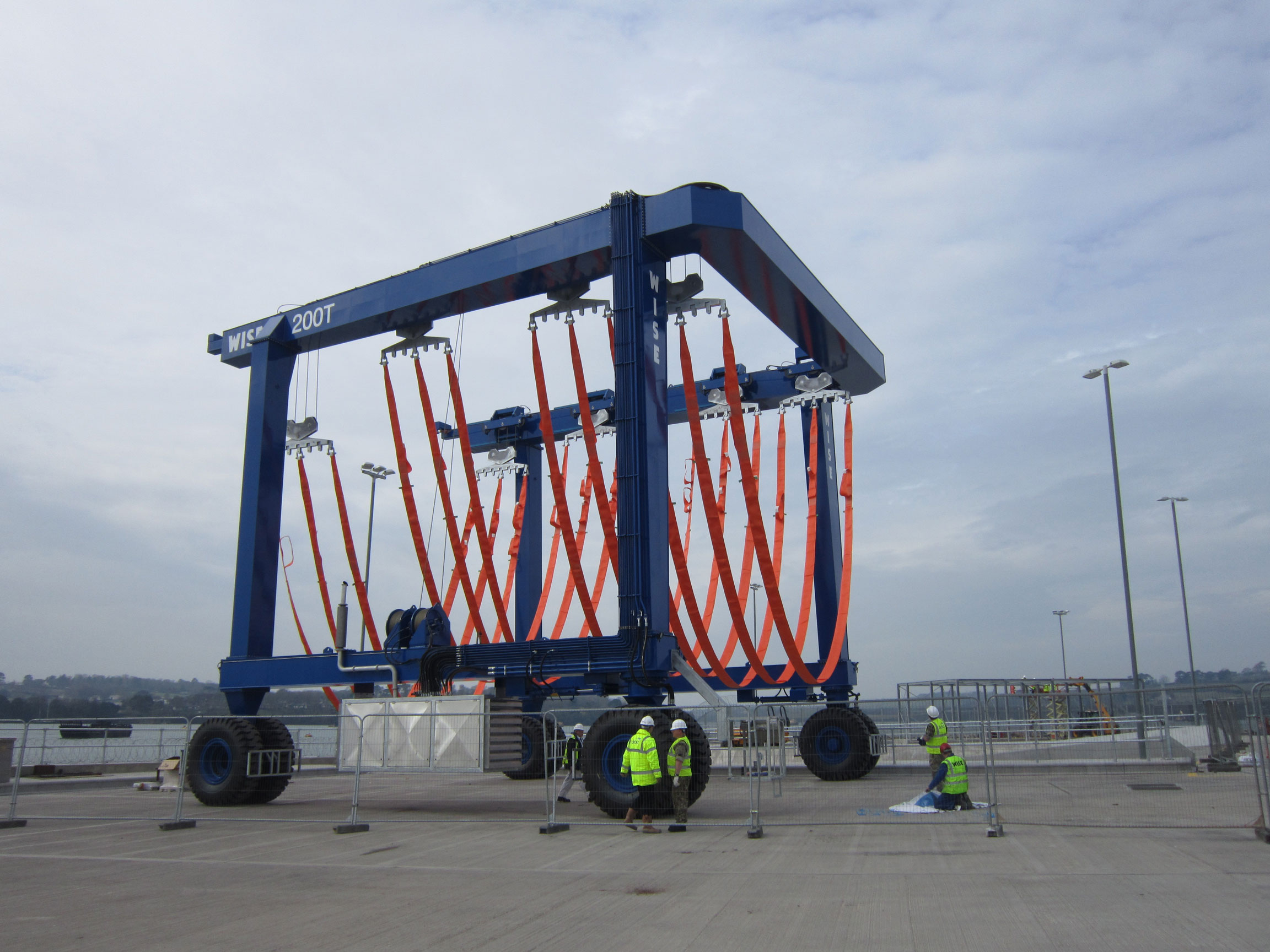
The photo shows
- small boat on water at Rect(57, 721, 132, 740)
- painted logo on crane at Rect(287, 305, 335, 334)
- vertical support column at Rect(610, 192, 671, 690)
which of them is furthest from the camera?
painted logo on crane at Rect(287, 305, 335, 334)

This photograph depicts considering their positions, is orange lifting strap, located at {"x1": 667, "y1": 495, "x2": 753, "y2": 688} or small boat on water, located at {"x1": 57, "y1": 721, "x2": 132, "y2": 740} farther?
small boat on water, located at {"x1": 57, "y1": 721, "x2": 132, "y2": 740}

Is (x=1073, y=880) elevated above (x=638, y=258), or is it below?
below

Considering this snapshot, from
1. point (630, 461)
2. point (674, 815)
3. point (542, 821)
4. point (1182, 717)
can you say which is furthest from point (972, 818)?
point (1182, 717)

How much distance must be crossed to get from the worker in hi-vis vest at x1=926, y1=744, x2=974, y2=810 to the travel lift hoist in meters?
3.50

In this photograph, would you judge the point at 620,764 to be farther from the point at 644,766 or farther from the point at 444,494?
the point at 444,494

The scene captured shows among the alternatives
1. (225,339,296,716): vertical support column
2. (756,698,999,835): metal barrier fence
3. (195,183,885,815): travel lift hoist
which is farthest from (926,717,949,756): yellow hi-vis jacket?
(225,339,296,716): vertical support column

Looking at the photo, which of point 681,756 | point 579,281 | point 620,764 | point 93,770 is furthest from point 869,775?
point 93,770

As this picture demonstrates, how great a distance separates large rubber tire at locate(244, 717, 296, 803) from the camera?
53.5 feet

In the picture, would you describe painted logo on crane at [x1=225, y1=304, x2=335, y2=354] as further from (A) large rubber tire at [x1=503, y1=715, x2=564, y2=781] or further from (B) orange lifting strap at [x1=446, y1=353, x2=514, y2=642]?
(A) large rubber tire at [x1=503, y1=715, x2=564, y2=781]

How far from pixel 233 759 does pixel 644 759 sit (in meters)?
8.06

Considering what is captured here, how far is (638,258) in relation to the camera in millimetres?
15172

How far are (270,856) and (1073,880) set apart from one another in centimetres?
870

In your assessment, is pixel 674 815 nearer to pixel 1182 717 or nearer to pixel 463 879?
pixel 463 879

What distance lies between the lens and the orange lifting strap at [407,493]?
18.9 metres
